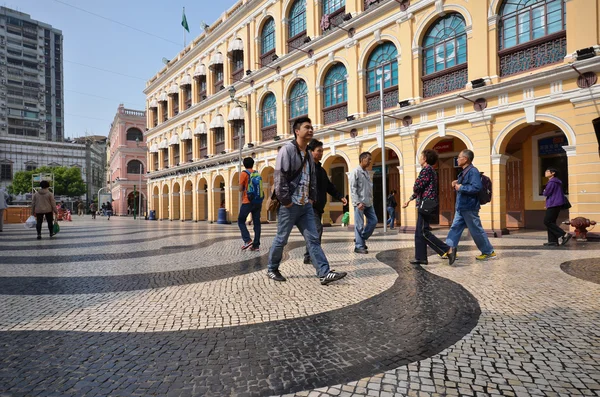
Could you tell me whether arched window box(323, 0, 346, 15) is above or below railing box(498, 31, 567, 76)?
above

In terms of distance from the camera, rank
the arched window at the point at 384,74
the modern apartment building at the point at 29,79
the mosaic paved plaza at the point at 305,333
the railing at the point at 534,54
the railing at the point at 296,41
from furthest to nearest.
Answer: the modern apartment building at the point at 29,79, the railing at the point at 296,41, the arched window at the point at 384,74, the railing at the point at 534,54, the mosaic paved plaza at the point at 305,333

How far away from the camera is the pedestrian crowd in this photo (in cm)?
456

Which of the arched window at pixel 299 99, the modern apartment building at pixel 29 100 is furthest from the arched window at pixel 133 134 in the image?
the arched window at pixel 299 99

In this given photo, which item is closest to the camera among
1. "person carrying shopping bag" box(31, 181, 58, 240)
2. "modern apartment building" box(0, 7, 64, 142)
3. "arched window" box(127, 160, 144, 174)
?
"person carrying shopping bag" box(31, 181, 58, 240)

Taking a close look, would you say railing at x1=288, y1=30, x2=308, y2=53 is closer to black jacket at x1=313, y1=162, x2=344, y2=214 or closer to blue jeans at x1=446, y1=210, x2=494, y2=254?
black jacket at x1=313, y1=162, x2=344, y2=214

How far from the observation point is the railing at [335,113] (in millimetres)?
17922

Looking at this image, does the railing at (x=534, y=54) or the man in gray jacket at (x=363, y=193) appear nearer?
the man in gray jacket at (x=363, y=193)

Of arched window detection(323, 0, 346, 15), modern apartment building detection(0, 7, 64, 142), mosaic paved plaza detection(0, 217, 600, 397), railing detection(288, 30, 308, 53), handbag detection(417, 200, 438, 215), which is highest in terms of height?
A: modern apartment building detection(0, 7, 64, 142)

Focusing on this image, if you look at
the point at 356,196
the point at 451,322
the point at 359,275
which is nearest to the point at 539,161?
the point at 356,196

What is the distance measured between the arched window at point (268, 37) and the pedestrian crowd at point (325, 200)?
1713 centimetres

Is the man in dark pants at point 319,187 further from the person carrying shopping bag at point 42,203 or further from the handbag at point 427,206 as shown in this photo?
the person carrying shopping bag at point 42,203

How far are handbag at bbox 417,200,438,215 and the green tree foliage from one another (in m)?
77.4

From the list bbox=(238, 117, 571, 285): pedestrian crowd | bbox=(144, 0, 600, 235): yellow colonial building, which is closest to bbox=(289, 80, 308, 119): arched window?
bbox=(144, 0, 600, 235): yellow colonial building

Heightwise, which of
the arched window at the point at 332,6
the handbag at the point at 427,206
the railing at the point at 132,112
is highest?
the railing at the point at 132,112
